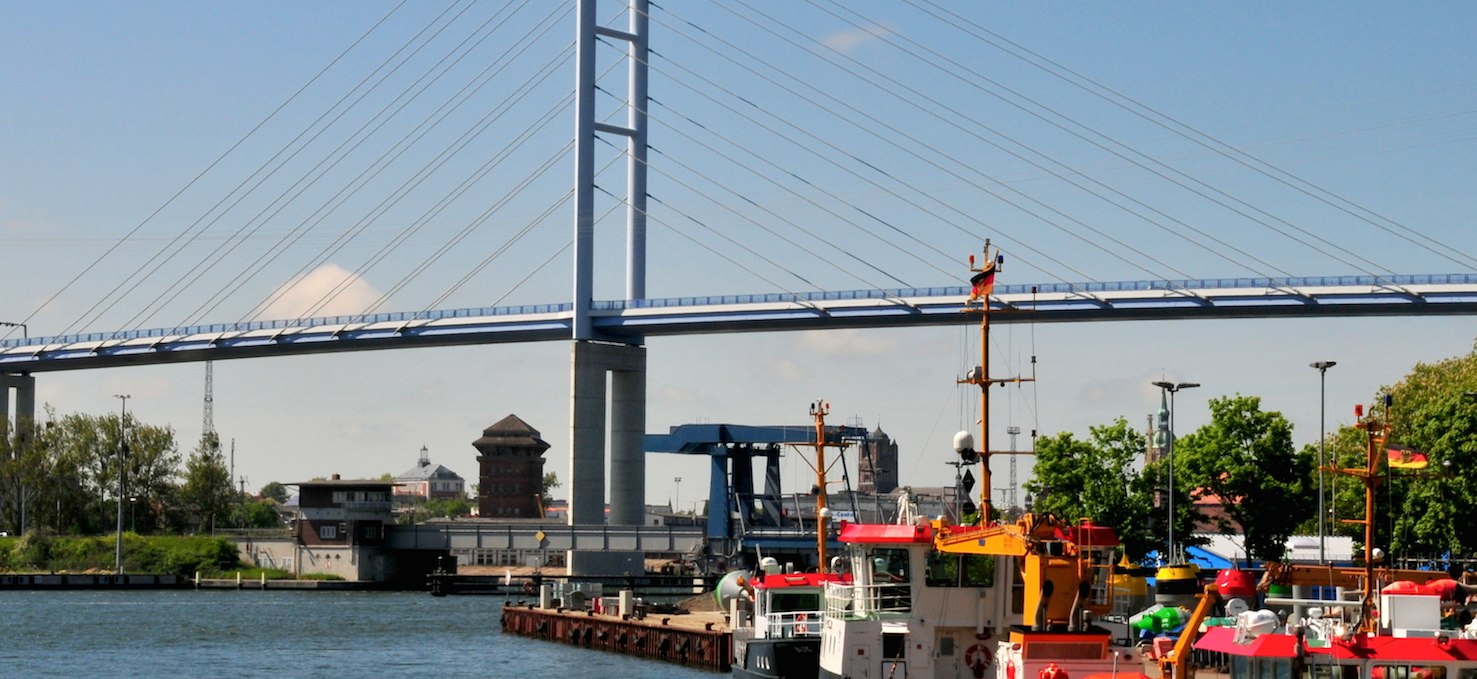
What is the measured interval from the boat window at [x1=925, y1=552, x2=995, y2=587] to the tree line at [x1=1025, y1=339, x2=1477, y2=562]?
37003mm

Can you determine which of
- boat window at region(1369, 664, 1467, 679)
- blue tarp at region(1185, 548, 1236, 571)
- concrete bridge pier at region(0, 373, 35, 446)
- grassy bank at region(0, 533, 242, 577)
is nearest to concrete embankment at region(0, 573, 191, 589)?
grassy bank at region(0, 533, 242, 577)

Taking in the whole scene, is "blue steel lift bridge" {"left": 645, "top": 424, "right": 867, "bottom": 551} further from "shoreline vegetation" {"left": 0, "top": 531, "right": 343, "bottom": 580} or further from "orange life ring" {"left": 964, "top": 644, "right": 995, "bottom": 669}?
"orange life ring" {"left": 964, "top": 644, "right": 995, "bottom": 669}

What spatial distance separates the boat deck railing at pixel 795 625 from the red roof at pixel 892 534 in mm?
6169

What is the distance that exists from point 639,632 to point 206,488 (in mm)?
97393

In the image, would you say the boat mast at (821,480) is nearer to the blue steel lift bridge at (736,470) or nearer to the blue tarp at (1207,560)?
the blue tarp at (1207,560)

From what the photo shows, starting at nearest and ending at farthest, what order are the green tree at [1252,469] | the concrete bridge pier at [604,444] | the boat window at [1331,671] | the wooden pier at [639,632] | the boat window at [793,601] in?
the boat window at [1331,671], the boat window at [793,601], the wooden pier at [639,632], the green tree at [1252,469], the concrete bridge pier at [604,444]

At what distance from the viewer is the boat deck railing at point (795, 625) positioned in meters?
40.4

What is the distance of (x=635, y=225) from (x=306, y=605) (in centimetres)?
3526

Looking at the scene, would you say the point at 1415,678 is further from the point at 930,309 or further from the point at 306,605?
the point at 930,309

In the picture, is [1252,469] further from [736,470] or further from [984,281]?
[736,470]

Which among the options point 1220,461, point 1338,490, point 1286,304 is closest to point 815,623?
point 1220,461

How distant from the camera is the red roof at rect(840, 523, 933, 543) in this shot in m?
32.3

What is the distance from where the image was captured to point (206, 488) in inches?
6014

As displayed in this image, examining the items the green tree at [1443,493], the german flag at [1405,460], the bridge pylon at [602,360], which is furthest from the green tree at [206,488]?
the german flag at [1405,460]
